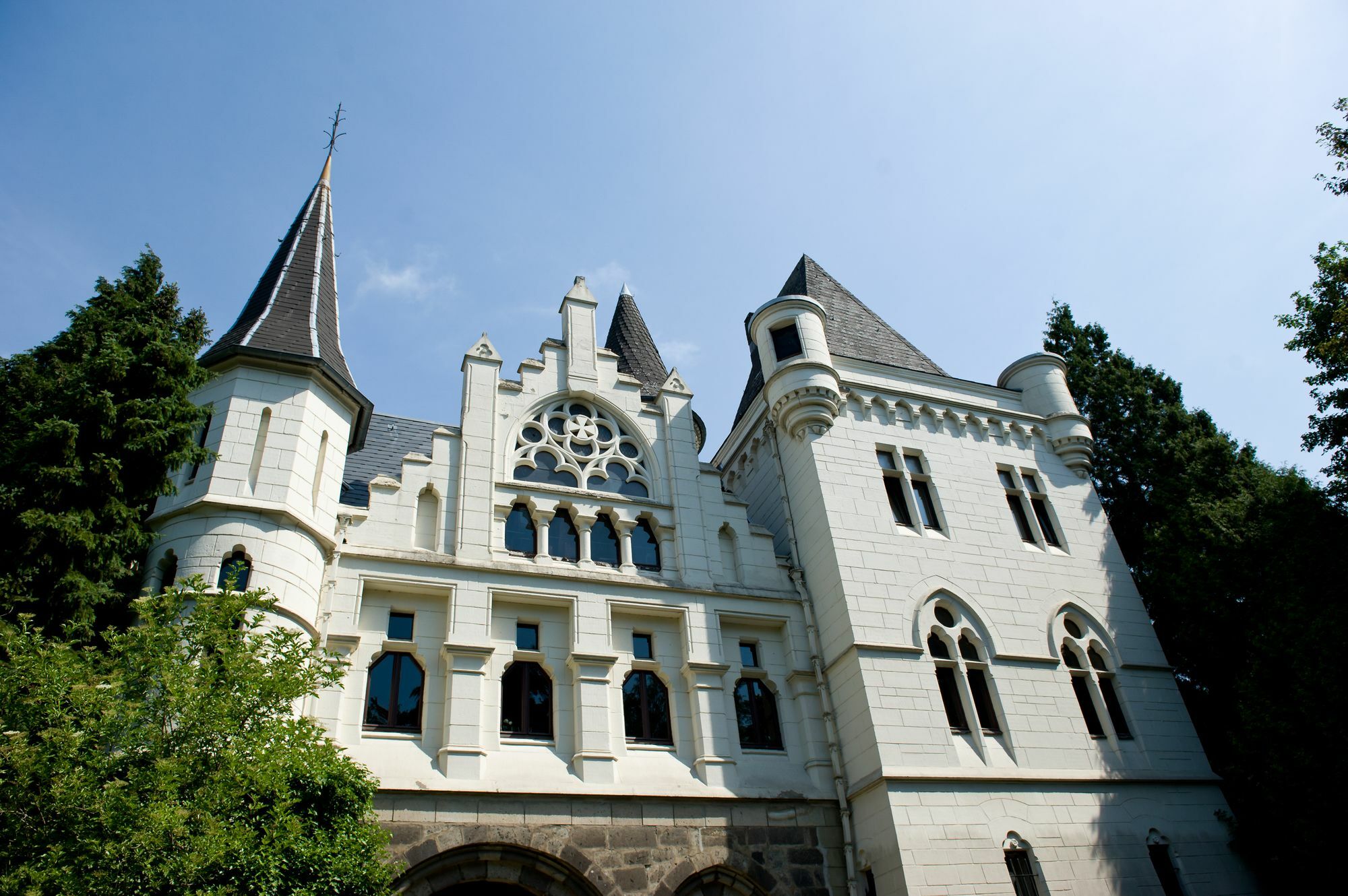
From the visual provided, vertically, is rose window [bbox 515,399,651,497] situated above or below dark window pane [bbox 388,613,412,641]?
above

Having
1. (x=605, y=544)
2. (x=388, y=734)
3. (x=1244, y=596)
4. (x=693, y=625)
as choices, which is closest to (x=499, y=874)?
(x=388, y=734)

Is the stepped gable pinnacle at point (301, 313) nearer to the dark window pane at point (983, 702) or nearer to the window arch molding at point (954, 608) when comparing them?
the window arch molding at point (954, 608)

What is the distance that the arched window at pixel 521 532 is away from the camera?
14.9 meters

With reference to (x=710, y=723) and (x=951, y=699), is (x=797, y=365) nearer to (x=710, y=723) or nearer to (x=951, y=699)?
(x=951, y=699)

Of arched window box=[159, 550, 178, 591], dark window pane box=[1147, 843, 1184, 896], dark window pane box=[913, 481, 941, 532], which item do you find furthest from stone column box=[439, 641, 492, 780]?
dark window pane box=[1147, 843, 1184, 896]

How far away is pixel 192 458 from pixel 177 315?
15.2ft

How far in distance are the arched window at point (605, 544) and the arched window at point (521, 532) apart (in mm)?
1016

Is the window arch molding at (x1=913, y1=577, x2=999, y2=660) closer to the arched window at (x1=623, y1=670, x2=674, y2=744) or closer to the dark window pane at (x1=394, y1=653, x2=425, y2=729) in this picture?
the arched window at (x1=623, y1=670, x2=674, y2=744)

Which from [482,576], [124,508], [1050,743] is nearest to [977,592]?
[1050,743]

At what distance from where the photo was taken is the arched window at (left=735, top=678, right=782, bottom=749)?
14414 mm

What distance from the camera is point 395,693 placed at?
12.8 metres

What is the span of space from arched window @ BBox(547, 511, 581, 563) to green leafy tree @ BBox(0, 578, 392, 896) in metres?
5.89

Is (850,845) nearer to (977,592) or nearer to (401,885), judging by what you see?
(977,592)

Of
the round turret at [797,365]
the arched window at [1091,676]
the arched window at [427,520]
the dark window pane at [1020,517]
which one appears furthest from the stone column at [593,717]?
the dark window pane at [1020,517]
